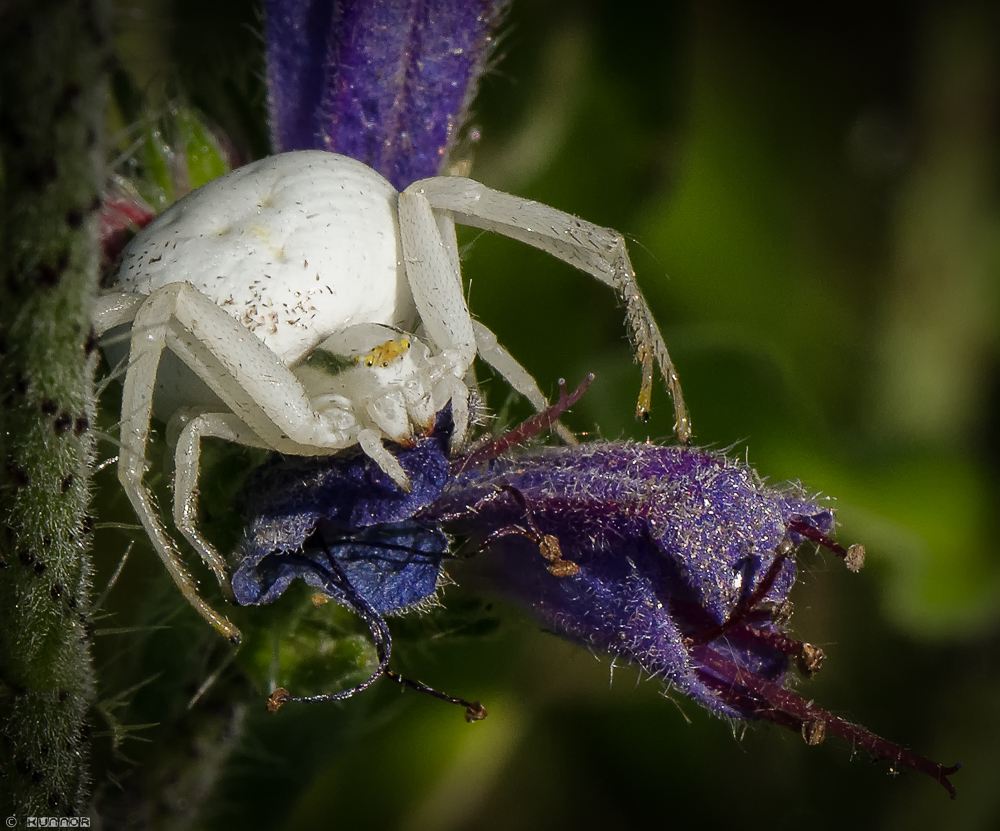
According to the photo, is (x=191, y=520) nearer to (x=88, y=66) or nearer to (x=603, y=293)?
(x=88, y=66)

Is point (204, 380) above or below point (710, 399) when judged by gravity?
above

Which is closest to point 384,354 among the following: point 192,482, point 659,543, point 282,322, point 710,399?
point 282,322

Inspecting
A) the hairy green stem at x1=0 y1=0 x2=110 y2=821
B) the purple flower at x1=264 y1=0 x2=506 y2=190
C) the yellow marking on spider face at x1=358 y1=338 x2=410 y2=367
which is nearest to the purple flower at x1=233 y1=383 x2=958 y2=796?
the yellow marking on spider face at x1=358 y1=338 x2=410 y2=367

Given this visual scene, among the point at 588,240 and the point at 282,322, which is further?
the point at 588,240

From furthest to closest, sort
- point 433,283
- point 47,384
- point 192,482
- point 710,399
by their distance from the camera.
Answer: point 710,399 < point 433,283 < point 192,482 < point 47,384

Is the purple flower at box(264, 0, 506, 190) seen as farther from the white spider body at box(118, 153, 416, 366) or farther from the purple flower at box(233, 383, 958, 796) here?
the purple flower at box(233, 383, 958, 796)

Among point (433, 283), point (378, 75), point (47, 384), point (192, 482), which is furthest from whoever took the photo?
point (378, 75)

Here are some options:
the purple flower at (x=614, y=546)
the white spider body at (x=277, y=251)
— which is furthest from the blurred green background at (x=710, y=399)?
the white spider body at (x=277, y=251)

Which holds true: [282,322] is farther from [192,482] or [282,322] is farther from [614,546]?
[614,546]
